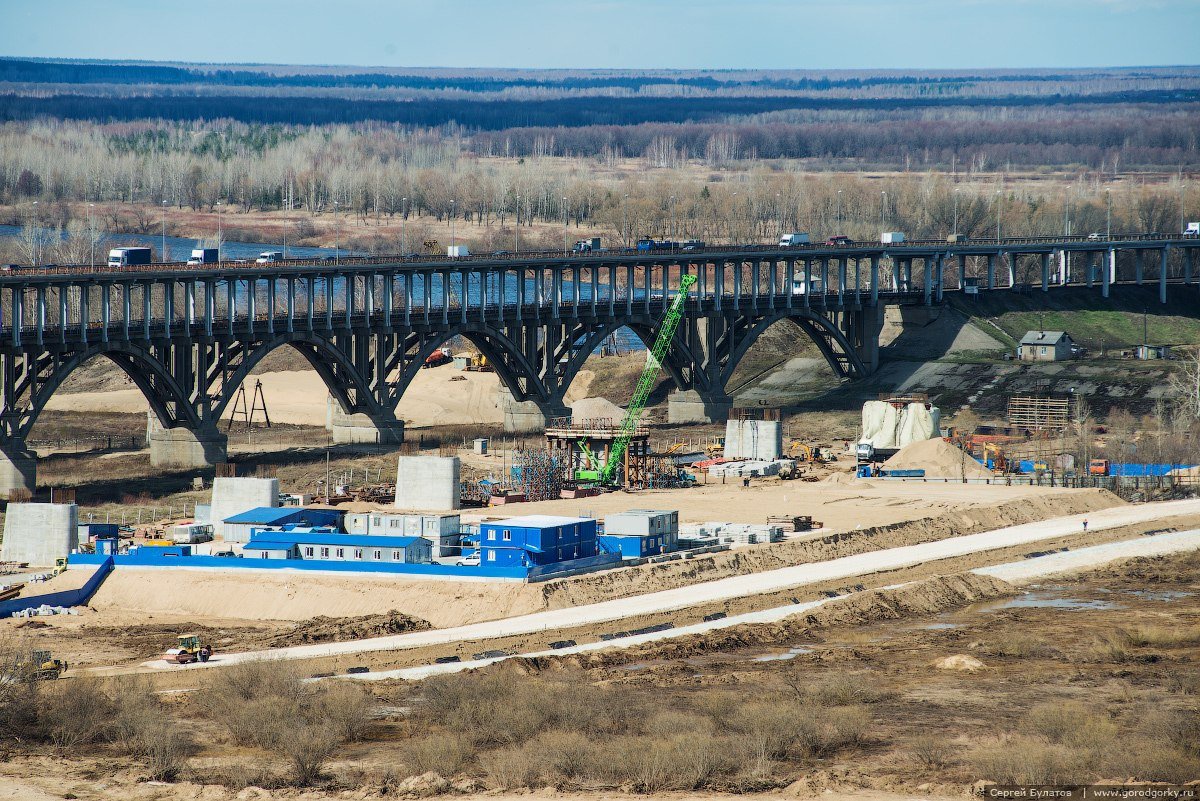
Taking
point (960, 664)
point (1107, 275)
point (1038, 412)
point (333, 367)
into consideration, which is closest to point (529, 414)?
point (333, 367)

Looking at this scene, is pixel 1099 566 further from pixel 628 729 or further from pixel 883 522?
pixel 628 729

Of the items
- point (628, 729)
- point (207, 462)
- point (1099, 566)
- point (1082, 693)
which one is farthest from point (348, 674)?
point (207, 462)

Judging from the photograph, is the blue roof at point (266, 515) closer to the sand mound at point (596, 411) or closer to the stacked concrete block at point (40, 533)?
the stacked concrete block at point (40, 533)

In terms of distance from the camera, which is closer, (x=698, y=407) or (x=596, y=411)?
(x=596, y=411)

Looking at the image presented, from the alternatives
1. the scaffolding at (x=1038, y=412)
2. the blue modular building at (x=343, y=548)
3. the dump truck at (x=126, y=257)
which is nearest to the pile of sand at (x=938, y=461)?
the scaffolding at (x=1038, y=412)


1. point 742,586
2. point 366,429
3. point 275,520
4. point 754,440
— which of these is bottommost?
point 742,586

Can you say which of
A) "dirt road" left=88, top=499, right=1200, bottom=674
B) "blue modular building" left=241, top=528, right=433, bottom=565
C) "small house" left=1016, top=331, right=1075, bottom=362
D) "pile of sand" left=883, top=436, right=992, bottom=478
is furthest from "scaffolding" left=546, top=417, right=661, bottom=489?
"small house" left=1016, top=331, right=1075, bottom=362

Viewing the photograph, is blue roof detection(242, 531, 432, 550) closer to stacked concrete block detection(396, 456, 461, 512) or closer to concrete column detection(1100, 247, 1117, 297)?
stacked concrete block detection(396, 456, 461, 512)

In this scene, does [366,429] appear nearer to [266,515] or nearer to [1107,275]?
[266,515]
